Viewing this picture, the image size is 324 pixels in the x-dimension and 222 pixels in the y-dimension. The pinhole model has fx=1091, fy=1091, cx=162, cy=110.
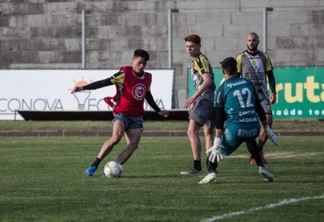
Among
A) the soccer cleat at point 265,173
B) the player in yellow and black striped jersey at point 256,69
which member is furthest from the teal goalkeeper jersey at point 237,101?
the player in yellow and black striped jersey at point 256,69

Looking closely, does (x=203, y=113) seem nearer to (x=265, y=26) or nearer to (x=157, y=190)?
(x=157, y=190)

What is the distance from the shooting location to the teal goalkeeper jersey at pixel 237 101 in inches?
529

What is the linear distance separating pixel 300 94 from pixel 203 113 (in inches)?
536

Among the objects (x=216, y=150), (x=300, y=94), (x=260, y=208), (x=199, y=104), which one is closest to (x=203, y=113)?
(x=199, y=104)

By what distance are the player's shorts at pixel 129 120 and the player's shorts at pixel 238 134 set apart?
2043 millimetres

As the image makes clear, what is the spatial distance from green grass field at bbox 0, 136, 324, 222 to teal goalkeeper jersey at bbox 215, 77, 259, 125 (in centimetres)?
83

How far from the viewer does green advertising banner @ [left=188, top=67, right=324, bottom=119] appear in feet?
94.9

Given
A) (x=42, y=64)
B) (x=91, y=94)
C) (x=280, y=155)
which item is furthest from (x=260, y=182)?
(x=42, y=64)

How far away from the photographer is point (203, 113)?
51.8ft

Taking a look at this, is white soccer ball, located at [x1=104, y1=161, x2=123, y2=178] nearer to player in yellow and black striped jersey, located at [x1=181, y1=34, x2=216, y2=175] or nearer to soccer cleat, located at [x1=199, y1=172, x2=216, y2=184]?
player in yellow and black striped jersey, located at [x1=181, y1=34, x2=216, y2=175]

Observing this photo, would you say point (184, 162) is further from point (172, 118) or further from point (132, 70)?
point (172, 118)

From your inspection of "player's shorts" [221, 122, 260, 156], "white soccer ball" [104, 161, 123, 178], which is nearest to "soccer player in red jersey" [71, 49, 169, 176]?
"white soccer ball" [104, 161, 123, 178]

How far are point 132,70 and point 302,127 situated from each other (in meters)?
14.0

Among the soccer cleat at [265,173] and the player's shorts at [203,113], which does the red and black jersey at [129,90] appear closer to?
the player's shorts at [203,113]
